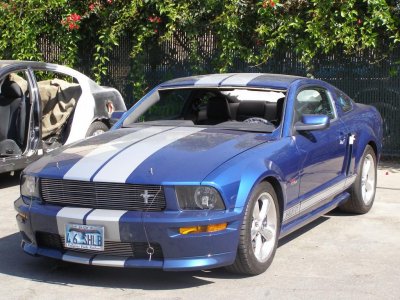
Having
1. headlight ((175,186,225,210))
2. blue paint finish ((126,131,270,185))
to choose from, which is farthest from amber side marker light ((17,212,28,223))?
headlight ((175,186,225,210))

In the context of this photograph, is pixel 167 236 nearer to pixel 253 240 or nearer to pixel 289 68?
pixel 253 240

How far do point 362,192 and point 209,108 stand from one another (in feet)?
6.05

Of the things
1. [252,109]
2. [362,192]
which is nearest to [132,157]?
[252,109]

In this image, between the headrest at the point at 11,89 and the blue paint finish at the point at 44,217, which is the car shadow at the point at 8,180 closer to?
the headrest at the point at 11,89

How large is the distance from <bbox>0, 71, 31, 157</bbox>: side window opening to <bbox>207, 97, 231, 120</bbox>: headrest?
10.2 feet

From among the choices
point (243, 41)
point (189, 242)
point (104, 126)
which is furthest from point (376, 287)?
point (243, 41)

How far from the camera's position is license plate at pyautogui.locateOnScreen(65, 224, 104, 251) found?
16.4ft

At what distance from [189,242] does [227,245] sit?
0.90 ft

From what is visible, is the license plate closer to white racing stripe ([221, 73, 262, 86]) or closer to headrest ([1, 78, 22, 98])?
white racing stripe ([221, 73, 262, 86])

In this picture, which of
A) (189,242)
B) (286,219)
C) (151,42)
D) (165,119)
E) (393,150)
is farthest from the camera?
(151,42)

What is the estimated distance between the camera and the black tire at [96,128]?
9.72 meters

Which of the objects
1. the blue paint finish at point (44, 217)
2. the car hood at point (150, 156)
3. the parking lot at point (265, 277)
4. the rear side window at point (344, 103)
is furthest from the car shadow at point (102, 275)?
the rear side window at point (344, 103)

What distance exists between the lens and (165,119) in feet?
22.2

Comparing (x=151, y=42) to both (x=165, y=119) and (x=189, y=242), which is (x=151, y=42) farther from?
(x=189, y=242)
